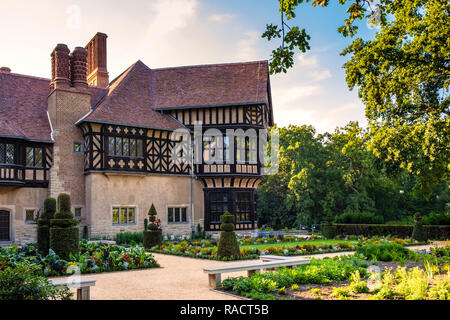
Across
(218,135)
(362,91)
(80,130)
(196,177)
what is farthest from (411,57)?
(80,130)

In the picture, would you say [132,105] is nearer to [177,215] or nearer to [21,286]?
[177,215]

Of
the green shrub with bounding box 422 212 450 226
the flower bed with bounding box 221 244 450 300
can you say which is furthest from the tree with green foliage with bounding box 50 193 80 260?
the green shrub with bounding box 422 212 450 226

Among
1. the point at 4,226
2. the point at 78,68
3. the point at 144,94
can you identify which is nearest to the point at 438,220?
the point at 144,94

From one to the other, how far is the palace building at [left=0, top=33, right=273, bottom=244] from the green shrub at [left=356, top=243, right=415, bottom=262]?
13677mm

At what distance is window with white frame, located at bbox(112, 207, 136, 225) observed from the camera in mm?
24516

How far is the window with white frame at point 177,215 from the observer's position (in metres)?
26.8

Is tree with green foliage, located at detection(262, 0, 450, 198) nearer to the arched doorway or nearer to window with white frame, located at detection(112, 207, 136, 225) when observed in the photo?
window with white frame, located at detection(112, 207, 136, 225)

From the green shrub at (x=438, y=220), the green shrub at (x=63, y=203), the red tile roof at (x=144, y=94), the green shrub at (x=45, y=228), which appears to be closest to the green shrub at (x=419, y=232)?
the green shrub at (x=438, y=220)

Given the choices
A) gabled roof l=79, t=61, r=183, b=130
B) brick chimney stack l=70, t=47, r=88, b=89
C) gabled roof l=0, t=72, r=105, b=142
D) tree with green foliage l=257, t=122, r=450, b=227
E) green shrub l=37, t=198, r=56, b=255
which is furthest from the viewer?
tree with green foliage l=257, t=122, r=450, b=227

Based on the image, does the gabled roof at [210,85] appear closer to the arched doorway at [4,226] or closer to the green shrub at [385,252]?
the arched doorway at [4,226]
